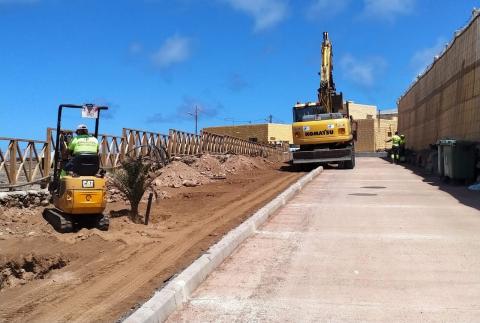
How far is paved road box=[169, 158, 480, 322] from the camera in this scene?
548 cm

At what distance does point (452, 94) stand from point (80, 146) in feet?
55.8

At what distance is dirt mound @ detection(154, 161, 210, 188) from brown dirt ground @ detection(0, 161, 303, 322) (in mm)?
4739

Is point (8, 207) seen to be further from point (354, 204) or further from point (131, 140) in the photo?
point (131, 140)

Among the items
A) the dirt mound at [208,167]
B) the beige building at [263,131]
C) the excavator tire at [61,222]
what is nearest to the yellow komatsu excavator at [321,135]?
the dirt mound at [208,167]

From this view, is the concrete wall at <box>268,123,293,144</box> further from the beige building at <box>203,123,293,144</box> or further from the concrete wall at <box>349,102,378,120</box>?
the concrete wall at <box>349,102,378,120</box>

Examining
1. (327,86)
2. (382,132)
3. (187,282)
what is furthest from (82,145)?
(382,132)

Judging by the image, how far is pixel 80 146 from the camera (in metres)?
9.65

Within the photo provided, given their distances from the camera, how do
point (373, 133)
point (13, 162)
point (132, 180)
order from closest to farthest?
point (132, 180)
point (13, 162)
point (373, 133)

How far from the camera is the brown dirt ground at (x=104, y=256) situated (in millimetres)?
6156

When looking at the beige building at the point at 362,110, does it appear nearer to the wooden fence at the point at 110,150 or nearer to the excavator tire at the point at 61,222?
the wooden fence at the point at 110,150

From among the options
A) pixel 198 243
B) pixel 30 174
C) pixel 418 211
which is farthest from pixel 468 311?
pixel 30 174

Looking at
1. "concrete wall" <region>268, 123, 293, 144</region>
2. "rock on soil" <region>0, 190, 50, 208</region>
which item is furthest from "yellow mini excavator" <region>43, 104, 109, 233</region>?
"concrete wall" <region>268, 123, 293, 144</region>

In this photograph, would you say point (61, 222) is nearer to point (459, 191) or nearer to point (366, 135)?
point (459, 191)

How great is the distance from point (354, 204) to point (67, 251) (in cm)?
712
